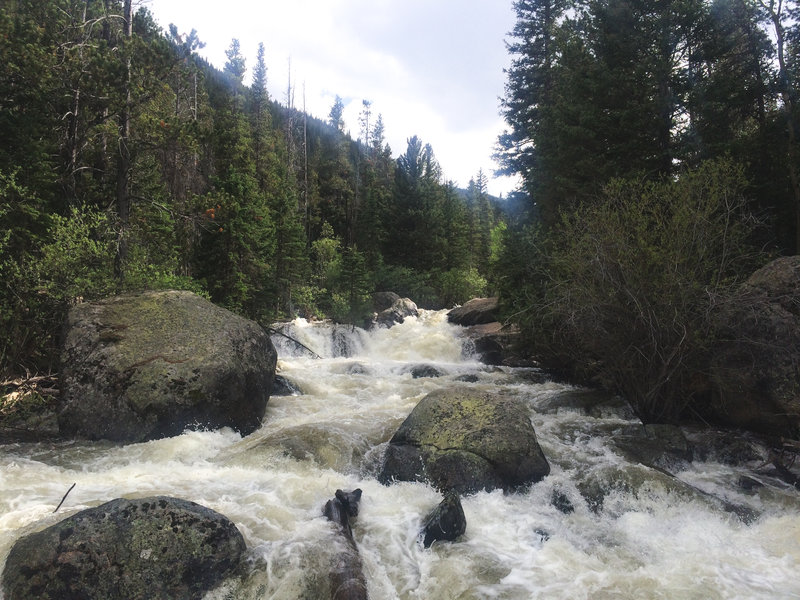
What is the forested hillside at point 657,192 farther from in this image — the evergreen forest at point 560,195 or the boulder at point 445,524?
the boulder at point 445,524

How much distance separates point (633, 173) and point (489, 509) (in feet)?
38.9

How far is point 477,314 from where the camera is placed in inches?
970

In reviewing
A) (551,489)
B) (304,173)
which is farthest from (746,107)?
(304,173)

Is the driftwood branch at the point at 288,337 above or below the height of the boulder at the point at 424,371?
above

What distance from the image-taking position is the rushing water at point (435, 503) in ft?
15.4

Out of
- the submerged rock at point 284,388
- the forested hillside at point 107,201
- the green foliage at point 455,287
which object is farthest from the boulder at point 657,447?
the green foliage at point 455,287

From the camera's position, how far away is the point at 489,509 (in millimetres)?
6207

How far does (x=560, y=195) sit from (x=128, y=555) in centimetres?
1729

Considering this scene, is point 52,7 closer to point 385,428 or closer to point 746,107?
point 385,428

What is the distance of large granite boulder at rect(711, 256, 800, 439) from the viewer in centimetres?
813

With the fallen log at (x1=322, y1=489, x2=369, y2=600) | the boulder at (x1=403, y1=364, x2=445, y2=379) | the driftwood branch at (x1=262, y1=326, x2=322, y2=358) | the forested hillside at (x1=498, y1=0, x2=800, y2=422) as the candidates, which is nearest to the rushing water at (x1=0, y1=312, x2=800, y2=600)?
the fallen log at (x1=322, y1=489, x2=369, y2=600)

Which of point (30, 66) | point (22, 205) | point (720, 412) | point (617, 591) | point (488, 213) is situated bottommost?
point (617, 591)

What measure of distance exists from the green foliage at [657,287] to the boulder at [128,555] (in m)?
7.30

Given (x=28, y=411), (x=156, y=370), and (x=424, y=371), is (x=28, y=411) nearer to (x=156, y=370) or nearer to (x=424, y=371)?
(x=156, y=370)
